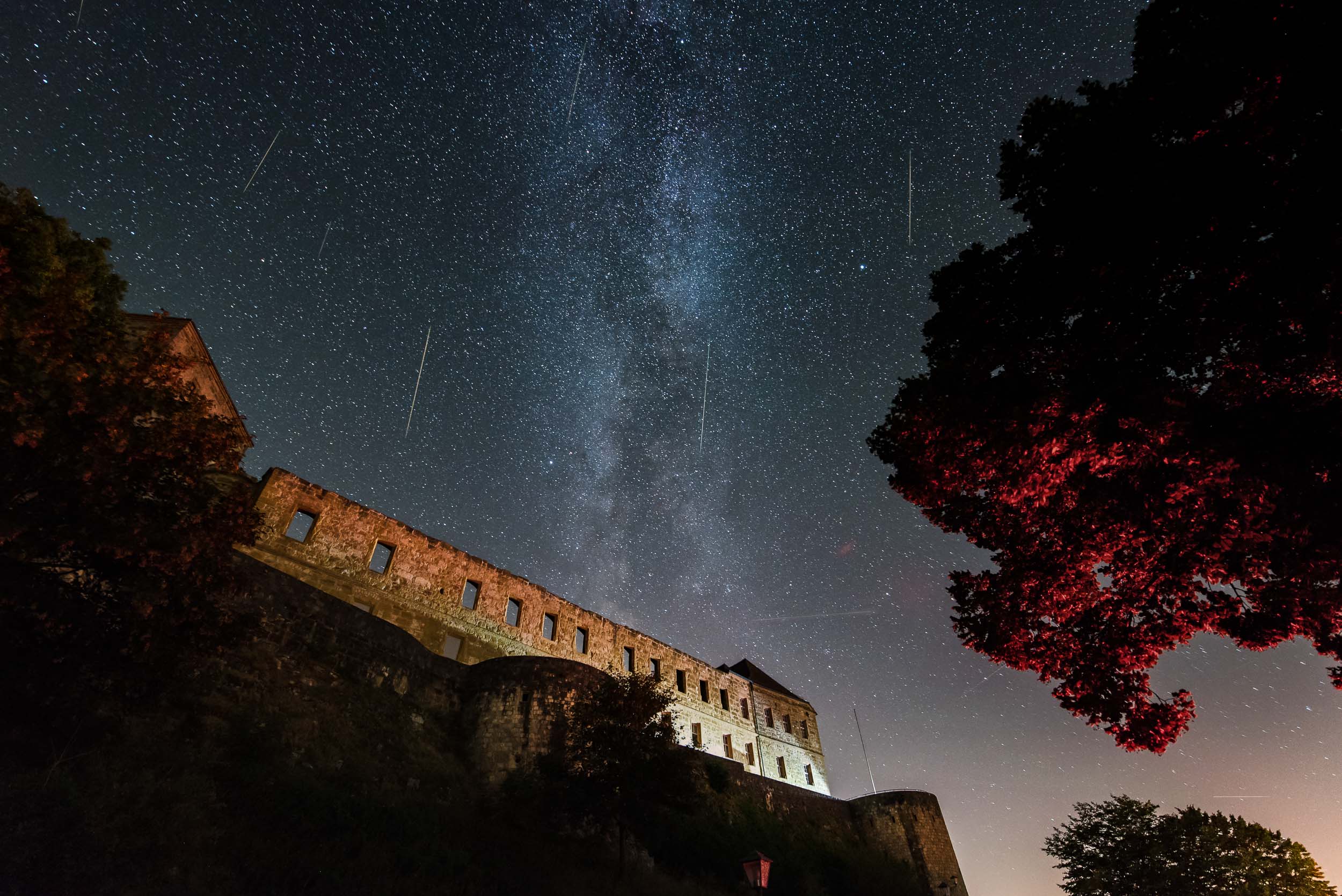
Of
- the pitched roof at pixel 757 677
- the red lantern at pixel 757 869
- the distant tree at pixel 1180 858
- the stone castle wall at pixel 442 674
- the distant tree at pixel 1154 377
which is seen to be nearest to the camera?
the distant tree at pixel 1154 377

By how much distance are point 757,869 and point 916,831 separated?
80.4ft

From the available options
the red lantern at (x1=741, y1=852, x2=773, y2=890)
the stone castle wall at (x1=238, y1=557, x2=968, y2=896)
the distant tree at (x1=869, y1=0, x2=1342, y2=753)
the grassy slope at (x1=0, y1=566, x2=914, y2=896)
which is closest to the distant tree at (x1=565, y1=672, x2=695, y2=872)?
the grassy slope at (x1=0, y1=566, x2=914, y2=896)

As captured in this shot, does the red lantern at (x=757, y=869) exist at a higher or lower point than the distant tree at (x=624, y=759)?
lower

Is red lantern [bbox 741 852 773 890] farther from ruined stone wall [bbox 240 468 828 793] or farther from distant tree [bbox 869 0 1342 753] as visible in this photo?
ruined stone wall [bbox 240 468 828 793]

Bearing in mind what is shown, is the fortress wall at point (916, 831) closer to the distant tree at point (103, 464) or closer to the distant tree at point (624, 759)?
the distant tree at point (624, 759)

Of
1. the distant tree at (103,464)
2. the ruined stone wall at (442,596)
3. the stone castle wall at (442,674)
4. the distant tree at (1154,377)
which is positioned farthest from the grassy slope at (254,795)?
the distant tree at (1154,377)

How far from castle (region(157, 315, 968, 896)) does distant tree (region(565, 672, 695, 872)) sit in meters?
2.78

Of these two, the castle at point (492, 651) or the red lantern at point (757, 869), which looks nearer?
the red lantern at point (757, 869)

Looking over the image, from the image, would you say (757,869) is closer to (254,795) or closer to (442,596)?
(254,795)

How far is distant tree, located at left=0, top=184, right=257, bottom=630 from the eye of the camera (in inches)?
341

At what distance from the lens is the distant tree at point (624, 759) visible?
15.5 metres

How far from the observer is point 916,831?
100 ft

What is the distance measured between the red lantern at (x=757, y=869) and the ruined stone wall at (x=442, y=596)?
1740 cm

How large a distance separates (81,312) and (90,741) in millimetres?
7486
